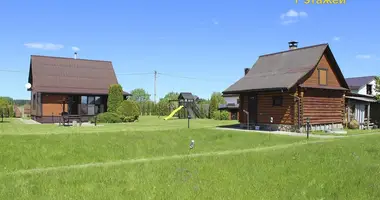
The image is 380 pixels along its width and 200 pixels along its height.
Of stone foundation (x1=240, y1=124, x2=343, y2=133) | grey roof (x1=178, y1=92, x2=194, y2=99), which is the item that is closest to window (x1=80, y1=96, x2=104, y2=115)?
stone foundation (x1=240, y1=124, x2=343, y2=133)

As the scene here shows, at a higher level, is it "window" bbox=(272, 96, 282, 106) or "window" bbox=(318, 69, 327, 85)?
"window" bbox=(318, 69, 327, 85)

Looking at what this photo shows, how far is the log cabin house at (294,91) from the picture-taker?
78.0ft

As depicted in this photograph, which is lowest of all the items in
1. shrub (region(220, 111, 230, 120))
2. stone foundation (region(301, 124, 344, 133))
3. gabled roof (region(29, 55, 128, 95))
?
stone foundation (region(301, 124, 344, 133))

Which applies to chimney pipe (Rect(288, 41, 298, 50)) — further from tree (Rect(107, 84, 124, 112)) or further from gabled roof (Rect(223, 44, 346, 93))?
tree (Rect(107, 84, 124, 112))

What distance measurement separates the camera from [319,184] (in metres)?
10.2

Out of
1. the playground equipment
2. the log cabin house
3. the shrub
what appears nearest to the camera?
the log cabin house

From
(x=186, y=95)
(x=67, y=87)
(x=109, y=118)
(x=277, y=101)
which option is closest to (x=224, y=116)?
(x=186, y=95)

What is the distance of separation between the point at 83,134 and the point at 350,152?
12345 millimetres

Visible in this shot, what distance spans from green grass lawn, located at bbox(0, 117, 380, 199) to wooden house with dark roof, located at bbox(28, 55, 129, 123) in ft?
51.2

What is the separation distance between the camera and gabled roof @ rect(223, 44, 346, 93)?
79.2 feet

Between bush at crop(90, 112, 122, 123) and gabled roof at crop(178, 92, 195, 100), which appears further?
gabled roof at crop(178, 92, 195, 100)

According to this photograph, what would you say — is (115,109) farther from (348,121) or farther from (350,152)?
(350,152)

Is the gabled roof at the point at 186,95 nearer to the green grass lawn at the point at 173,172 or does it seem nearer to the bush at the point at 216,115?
the bush at the point at 216,115

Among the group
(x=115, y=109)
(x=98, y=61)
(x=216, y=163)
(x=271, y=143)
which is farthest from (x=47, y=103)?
(x=216, y=163)
